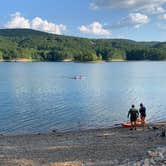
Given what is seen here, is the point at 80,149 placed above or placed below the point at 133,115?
below

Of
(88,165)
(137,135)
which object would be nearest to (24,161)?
(88,165)

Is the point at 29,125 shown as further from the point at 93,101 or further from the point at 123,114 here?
the point at 93,101

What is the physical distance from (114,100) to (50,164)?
4060 centimetres

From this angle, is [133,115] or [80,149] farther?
[133,115]

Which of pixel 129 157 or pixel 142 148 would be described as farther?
pixel 142 148

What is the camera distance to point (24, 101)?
57.0 meters

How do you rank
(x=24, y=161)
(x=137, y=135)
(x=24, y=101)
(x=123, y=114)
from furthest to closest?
1. (x=24, y=101)
2. (x=123, y=114)
3. (x=137, y=135)
4. (x=24, y=161)

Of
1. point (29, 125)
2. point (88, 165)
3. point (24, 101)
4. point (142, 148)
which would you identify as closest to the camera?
point (88, 165)

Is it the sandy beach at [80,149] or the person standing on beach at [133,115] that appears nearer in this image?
the sandy beach at [80,149]

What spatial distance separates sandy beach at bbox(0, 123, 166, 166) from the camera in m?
19.1

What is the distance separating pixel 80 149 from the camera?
73.4 feet

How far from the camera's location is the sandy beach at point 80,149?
1911 cm

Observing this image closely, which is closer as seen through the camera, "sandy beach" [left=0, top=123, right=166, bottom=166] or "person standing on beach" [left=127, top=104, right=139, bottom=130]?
"sandy beach" [left=0, top=123, right=166, bottom=166]

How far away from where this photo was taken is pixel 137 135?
1080 inches
